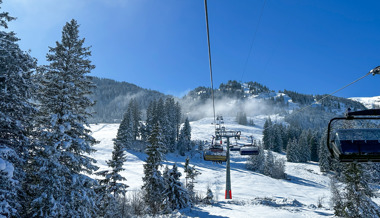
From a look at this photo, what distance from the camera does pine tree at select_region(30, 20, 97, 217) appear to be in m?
11.4

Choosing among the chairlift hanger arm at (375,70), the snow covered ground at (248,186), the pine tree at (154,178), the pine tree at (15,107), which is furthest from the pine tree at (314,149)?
the pine tree at (15,107)

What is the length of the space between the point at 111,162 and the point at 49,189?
10816 millimetres

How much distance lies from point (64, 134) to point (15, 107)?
276cm

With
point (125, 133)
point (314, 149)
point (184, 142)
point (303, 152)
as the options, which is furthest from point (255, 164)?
point (125, 133)

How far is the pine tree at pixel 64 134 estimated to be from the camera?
37.5 ft

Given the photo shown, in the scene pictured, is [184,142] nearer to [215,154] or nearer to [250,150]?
[215,154]

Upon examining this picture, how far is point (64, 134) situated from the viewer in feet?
41.0

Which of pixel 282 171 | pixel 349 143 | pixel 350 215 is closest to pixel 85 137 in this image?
pixel 349 143

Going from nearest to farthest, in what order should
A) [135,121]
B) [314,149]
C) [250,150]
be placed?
1. [250,150]
2. [135,121]
3. [314,149]

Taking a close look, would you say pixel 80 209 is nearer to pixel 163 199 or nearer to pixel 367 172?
pixel 163 199

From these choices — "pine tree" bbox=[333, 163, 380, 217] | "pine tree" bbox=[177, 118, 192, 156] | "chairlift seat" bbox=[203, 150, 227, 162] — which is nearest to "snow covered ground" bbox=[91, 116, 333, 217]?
"pine tree" bbox=[333, 163, 380, 217]

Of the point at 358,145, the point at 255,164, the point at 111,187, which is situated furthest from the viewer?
the point at 255,164

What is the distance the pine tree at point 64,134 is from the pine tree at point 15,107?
77cm

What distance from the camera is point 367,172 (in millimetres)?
21156
